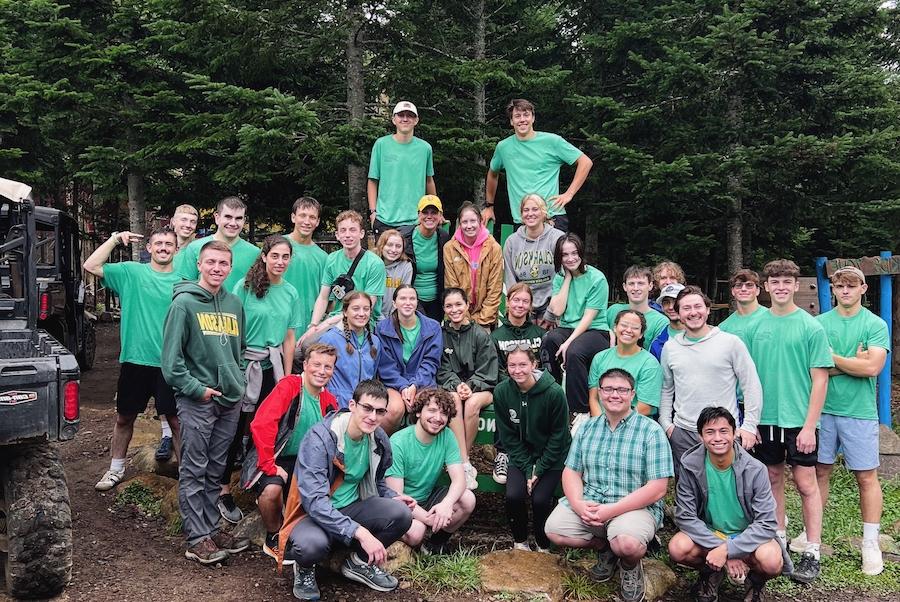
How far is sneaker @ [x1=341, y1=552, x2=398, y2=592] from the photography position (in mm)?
4480

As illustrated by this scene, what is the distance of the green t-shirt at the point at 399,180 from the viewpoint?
23.3 feet

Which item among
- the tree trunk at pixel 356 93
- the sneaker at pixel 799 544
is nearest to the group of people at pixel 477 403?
the sneaker at pixel 799 544

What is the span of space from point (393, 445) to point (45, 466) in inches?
80.2

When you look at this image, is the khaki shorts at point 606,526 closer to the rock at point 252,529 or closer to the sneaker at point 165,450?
the rock at point 252,529

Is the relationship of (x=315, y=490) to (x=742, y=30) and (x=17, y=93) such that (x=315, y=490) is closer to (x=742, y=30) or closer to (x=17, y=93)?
(x=742, y=30)

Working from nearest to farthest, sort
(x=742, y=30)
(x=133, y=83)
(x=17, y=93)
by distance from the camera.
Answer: (x=742, y=30), (x=17, y=93), (x=133, y=83)

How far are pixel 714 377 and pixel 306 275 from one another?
3.15 metres

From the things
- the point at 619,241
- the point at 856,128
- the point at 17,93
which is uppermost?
the point at 17,93

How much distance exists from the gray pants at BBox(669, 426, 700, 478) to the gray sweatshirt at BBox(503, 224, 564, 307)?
1878 millimetres

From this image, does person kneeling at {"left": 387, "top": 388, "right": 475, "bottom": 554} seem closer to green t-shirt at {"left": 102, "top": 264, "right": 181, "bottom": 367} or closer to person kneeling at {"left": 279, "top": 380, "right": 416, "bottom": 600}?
person kneeling at {"left": 279, "top": 380, "right": 416, "bottom": 600}

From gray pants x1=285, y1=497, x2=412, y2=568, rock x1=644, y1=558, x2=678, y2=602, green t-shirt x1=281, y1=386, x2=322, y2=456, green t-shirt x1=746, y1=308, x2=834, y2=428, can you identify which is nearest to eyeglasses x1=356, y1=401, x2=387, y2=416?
green t-shirt x1=281, y1=386, x2=322, y2=456

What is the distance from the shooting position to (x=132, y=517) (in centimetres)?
558

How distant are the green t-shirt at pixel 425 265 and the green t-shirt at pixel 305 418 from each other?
2.16 metres

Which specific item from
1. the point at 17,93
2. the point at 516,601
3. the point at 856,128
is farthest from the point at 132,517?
the point at 856,128
